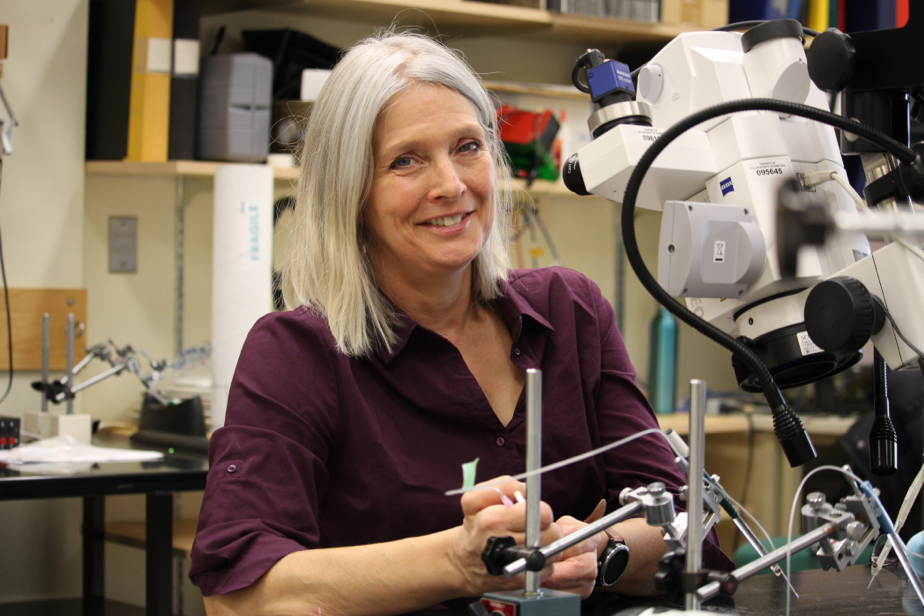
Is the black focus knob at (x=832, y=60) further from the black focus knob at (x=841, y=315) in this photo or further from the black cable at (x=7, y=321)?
the black cable at (x=7, y=321)

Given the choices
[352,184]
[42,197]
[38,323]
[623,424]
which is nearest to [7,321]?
[38,323]

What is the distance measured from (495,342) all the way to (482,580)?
0.47 metres

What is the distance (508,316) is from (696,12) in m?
1.93

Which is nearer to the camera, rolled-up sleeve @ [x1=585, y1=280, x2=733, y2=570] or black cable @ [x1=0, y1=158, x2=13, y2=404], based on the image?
rolled-up sleeve @ [x1=585, y1=280, x2=733, y2=570]

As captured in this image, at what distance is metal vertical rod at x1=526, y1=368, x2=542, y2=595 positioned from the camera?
2.40 feet

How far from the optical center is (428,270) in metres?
1.18

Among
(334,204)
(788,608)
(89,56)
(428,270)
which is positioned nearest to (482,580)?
(788,608)

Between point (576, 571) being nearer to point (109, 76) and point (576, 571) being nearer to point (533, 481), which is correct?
point (533, 481)

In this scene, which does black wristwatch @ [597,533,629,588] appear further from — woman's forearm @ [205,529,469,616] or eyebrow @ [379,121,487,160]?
eyebrow @ [379,121,487,160]

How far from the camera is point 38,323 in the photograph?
7.99 ft

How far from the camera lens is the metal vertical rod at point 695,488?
0.70 meters

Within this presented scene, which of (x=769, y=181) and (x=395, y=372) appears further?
(x=395, y=372)

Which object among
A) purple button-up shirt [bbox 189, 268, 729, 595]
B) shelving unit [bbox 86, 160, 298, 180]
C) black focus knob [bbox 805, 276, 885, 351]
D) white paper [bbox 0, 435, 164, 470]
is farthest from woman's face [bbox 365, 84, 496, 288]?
shelving unit [bbox 86, 160, 298, 180]

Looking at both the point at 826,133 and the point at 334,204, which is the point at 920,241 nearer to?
the point at 826,133
